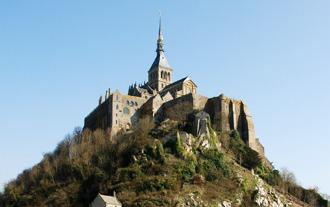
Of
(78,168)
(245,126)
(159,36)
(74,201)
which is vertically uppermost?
(159,36)

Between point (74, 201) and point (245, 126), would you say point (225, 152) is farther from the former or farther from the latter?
point (74, 201)

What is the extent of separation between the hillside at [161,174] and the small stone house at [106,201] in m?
1.01

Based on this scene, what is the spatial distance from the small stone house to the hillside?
1.01 meters

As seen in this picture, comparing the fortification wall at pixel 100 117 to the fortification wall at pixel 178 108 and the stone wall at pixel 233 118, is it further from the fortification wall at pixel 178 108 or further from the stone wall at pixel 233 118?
the stone wall at pixel 233 118

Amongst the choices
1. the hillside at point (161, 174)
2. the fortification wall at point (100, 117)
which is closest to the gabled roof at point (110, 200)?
the hillside at point (161, 174)

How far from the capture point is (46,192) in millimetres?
76125

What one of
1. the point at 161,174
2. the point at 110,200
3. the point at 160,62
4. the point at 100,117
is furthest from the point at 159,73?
the point at 110,200

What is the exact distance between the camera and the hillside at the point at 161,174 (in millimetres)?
67375

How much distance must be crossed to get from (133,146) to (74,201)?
10578 millimetres

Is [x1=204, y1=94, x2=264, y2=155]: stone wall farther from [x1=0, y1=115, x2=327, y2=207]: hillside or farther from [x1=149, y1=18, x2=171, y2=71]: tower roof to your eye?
[x1=149, y1=18, x2=171, y2=71]: tower roof

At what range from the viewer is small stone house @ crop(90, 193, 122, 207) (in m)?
62.8

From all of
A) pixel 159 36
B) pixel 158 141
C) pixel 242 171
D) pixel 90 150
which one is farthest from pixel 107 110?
pixel 159 36

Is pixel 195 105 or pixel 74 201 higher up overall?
pixel 195 105

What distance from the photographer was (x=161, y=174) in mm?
69312
